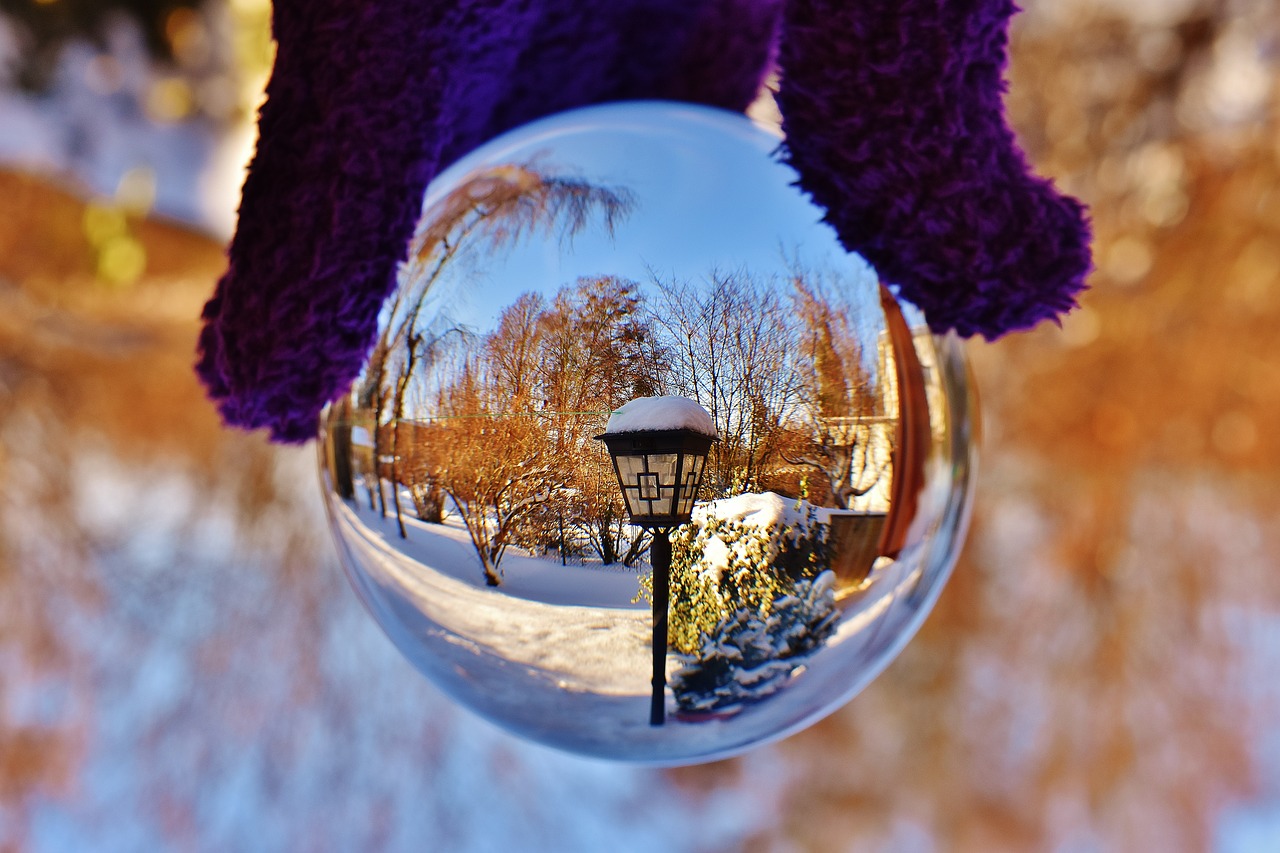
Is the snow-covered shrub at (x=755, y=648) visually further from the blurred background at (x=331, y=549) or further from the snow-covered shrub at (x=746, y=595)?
the blurred background at (x=331, y=549)

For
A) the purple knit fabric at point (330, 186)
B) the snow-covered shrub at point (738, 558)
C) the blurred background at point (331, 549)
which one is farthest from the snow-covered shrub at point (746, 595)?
the blurred background at point (331, 549)

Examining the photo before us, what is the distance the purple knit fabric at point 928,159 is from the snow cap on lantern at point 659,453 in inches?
3.2

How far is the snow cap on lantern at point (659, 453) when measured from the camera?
0.71 feet

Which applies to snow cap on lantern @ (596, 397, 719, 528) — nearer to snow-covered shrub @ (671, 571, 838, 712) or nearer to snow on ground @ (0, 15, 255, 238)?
snow-covered shrub @ (671, 571, 838, 712)

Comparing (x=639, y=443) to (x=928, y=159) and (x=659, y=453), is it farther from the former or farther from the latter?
(x=928, y=159)

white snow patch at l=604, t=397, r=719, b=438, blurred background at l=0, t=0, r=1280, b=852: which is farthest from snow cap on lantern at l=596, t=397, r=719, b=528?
blurred background at l=0, t=0, r=1280, b=852

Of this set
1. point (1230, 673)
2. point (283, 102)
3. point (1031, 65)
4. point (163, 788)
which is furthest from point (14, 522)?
point (1230, 673)

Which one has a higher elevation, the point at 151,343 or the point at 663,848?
the point at 151,343

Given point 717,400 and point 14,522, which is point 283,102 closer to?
point 717,400

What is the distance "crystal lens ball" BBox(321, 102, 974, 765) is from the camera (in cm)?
22

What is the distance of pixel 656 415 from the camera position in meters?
0.22

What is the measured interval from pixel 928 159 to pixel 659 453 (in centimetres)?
12

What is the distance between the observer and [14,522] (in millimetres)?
950

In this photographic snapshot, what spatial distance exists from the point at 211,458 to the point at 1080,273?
101 centimetres
